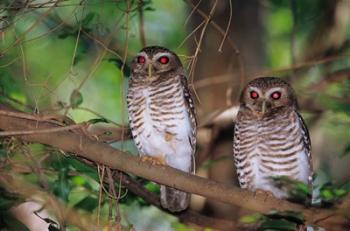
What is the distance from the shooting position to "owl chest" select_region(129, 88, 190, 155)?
4.79 m

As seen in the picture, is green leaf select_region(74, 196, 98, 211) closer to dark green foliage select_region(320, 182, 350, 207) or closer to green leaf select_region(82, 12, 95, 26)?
green leaf select_region(82, 12, 95, 26)

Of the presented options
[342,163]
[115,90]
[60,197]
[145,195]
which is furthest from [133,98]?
[115,90]

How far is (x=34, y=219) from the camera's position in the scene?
523cm

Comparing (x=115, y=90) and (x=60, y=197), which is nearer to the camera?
(x=60, y=197)

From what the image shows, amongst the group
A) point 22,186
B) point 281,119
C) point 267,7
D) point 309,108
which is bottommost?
point 22,186

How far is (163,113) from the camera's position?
15.7ft

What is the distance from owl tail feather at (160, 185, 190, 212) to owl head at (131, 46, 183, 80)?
0.75 meters

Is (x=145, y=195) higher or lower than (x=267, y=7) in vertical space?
lower

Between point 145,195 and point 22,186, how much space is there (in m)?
1.40

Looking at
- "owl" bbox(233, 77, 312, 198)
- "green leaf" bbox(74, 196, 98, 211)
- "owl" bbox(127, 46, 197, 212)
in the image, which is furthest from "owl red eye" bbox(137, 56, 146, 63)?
"green leaf" bbox(74, 196, 98, 211)

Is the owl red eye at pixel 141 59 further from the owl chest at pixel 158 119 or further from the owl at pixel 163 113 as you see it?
the owl chest at pixel 158 119

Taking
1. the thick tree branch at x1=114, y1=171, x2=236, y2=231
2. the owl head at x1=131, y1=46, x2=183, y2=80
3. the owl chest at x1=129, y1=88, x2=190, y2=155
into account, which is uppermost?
the owl head at x1=131, y1=46, x2=183, y2=80

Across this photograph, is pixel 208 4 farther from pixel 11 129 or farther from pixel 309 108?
pixel 11 129

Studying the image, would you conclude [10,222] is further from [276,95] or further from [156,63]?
[276,95]
